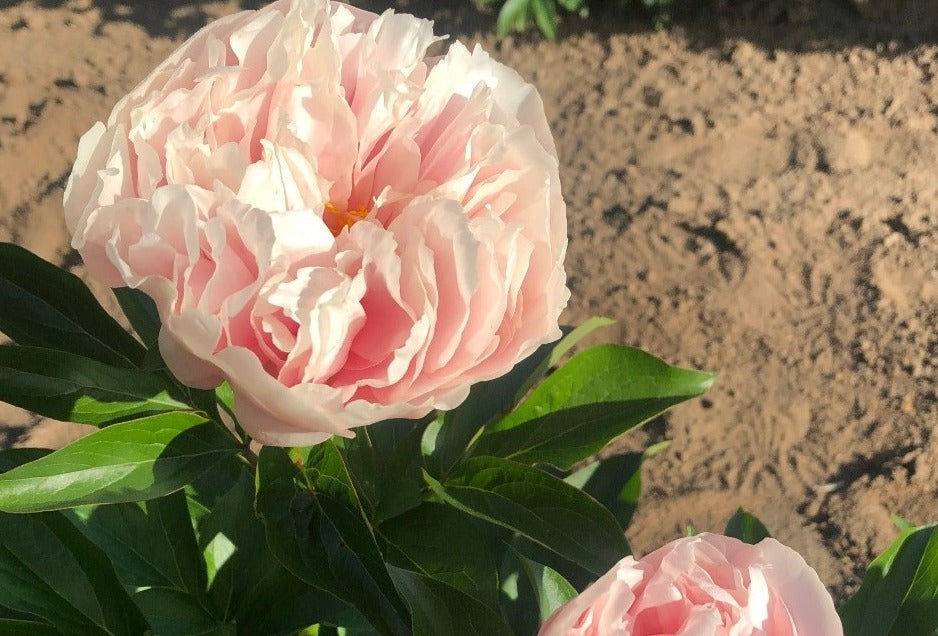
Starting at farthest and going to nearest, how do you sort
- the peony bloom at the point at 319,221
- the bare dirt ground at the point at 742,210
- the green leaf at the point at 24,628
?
the bare dirt ground at the point at 742,210, the green leaf at the point at 24,628, the peony bloom at the point at 319,221

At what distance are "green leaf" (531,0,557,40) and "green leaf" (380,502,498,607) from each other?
2.14 meters

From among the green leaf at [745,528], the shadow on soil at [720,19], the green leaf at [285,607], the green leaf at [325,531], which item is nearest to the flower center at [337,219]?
the green leaf at [325,531]

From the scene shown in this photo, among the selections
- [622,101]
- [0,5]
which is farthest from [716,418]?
[0,5]

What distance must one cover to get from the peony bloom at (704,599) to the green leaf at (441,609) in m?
0.08

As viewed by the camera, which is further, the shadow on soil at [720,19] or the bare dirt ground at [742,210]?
the shadow on soil at [720,19]

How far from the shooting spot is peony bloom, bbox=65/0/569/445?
20.2 inches

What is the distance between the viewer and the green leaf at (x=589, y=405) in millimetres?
797

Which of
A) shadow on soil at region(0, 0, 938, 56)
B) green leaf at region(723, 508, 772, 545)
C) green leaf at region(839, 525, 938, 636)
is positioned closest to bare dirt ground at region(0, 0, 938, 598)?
shadow on soil at region(0, 0, 938, 56)

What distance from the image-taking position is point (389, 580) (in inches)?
24.8

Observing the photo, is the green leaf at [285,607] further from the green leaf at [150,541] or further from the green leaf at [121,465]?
the green leaf at [121,465]

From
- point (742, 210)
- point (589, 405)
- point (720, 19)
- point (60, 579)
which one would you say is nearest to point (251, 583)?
point (60, 579)

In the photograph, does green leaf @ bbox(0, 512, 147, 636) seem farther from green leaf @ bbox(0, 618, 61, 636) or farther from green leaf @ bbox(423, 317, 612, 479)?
green leaf @ bbox(423, 317, 612, 479)

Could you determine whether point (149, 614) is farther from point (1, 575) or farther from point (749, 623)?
point (749, 623)

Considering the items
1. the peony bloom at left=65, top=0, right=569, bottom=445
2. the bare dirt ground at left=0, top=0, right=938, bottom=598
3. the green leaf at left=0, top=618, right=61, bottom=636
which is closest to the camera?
the peony bloom at left=65, top=0, right=569, bottom=445
